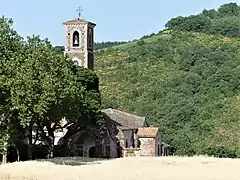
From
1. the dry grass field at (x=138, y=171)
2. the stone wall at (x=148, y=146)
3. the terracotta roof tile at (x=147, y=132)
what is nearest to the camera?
the dry grass field at (x=138, y=171)

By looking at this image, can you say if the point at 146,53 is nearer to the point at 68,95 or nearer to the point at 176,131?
the point at 176,131

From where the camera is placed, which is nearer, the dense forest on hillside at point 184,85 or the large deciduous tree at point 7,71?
the large deciduous tree at point 7,71

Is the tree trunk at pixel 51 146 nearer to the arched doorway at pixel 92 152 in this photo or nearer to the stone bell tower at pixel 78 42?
the arched doorway at pixel 92 152

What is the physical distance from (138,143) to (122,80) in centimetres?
→ 3272

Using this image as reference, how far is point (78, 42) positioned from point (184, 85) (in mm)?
27187

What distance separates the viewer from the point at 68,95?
167 ft

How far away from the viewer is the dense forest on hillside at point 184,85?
255ft

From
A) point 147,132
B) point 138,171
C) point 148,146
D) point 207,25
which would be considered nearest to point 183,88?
point 147,132

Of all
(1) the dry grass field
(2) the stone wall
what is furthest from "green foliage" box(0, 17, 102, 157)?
(2) the stone wall

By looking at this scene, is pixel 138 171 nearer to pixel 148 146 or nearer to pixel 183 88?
pixel 148 146

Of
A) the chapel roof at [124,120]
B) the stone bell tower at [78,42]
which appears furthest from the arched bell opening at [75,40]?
the chapel roof at [124,120]

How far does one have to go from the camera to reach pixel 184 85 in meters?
91.2

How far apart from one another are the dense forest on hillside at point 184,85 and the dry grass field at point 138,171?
12.9 meters

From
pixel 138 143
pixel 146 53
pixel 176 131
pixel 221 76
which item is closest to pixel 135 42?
pixel 146 53
